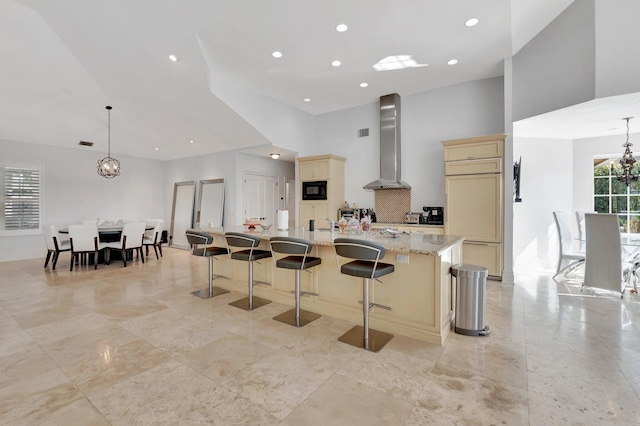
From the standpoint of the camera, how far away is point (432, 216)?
5.66 metres

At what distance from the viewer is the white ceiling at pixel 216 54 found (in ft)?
11.8

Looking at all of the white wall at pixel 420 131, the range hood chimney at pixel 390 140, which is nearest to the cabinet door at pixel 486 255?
the white wall at pixel 420 131

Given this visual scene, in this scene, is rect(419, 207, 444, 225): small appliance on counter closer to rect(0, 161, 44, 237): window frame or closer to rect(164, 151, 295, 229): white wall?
rect(164, 151, 295, 229): white wall

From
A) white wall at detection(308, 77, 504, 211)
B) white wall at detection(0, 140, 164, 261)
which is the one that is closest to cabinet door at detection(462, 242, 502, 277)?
white wall at detection(308, 77, 504, 211)

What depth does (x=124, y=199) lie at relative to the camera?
8523 millimetres

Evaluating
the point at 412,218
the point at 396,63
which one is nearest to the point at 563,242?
the point at 412,218

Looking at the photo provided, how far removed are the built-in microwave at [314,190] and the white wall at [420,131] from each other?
67 cm

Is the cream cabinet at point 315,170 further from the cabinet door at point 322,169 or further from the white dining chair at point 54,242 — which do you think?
the white dining chair at point 54,242

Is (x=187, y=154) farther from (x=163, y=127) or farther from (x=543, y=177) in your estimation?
(x=543, y=177)

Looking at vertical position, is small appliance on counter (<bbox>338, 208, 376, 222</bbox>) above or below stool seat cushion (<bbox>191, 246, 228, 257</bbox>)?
above

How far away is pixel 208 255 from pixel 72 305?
67.3 inches

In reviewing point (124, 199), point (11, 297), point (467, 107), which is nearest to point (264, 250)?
point (11, 297)

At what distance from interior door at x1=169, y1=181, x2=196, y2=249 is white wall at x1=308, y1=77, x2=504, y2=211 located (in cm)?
409

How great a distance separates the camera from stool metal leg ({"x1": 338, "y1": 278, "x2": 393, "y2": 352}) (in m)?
2.57
